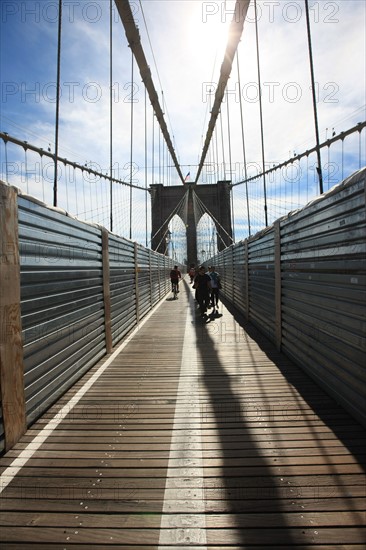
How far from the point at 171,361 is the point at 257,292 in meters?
2.55

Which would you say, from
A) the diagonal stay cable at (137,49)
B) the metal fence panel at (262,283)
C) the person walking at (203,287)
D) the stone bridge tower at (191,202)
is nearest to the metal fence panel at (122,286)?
the person walking at (203,287)

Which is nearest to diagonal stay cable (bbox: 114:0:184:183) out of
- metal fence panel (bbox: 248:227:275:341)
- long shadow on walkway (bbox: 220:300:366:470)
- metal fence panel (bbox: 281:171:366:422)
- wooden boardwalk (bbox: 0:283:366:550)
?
metal fence panel (bbox: 248:227:275:341)

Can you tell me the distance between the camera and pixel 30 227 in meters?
2.77

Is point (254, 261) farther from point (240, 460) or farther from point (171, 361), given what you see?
point (240, 460)

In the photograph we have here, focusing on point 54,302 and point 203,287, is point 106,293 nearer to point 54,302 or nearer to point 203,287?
point 54,302

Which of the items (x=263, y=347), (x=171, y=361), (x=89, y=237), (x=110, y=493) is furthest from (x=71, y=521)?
(x=263, y=347)

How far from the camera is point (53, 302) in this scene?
10.3 feet

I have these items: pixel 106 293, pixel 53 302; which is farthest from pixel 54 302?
pixel 106 293

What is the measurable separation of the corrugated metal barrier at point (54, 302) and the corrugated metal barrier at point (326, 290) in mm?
2406

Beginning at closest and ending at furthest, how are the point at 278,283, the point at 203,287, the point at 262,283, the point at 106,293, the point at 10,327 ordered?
the point at 10,327
the point at 278,283
the point at 106,293
the point at 262,283
the point at 203,287

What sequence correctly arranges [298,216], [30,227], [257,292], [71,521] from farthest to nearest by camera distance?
[257,292], [298,216], [30,227], [71,521]

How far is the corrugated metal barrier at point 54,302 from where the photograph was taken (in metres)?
2.48

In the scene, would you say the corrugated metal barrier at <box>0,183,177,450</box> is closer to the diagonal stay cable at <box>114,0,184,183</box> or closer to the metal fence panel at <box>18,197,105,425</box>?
the metal fence panel at <box>18,197,105,425</box>

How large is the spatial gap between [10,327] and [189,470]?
1485 millimetres
